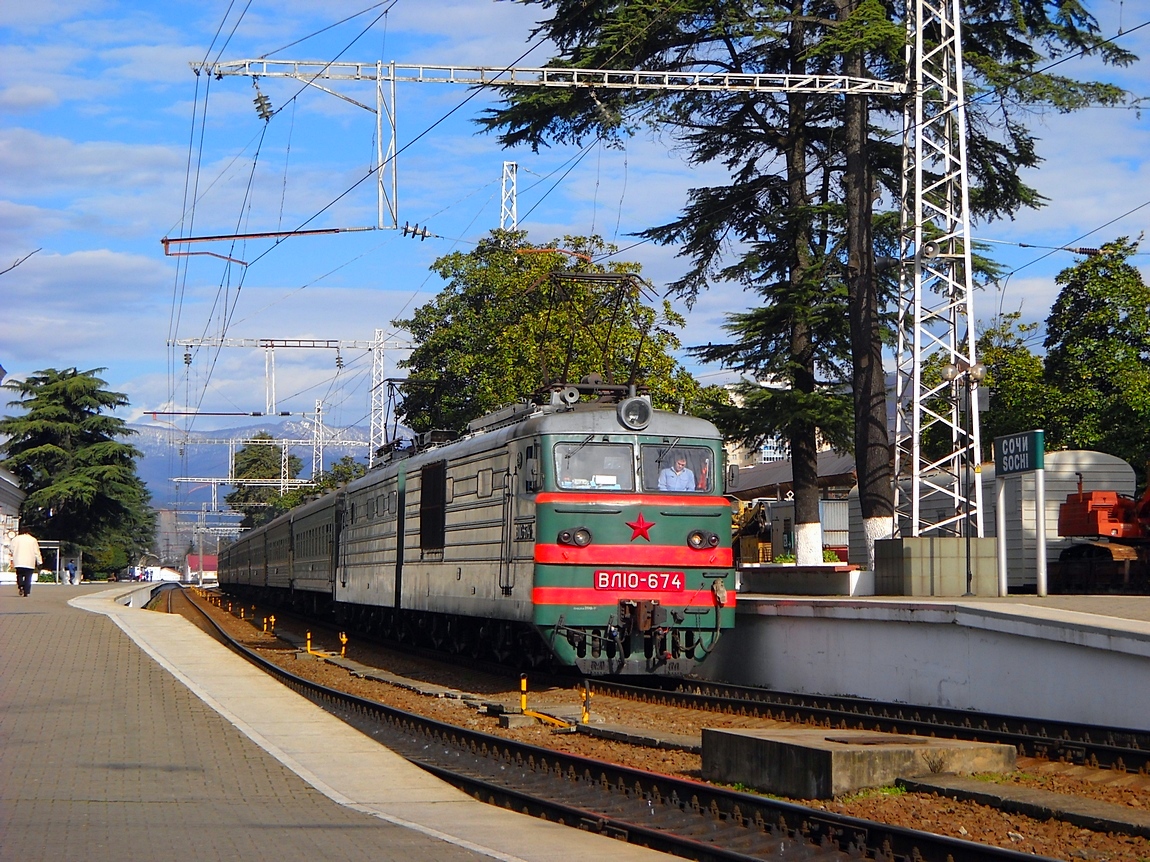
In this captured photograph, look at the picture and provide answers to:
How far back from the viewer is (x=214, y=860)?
734 cm

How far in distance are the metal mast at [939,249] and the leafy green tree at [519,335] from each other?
6199 millimetres

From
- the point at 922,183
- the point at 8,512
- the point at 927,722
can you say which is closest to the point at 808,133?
the point at 922,183

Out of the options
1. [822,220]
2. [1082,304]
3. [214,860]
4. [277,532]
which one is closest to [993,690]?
[214,860]

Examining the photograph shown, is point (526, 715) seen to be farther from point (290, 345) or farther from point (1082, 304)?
point (290, 345)

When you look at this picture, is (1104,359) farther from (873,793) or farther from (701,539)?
(873,793)

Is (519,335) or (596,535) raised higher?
(519,335)

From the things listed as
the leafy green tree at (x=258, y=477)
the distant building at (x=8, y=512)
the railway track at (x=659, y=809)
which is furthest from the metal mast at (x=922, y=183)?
the leafy green tree at (x=258, y=477)

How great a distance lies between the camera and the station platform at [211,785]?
25.7 feet

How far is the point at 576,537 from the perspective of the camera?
53.0ft

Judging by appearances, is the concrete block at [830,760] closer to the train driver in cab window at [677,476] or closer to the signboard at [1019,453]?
the train driver in cab window at [677,476]

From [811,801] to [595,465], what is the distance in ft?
25.1

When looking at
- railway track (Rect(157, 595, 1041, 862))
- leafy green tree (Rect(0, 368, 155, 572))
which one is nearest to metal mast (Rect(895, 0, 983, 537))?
railway track (Rect(157, 595, 1041, 862))

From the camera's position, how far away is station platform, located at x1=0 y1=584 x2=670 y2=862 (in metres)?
7.82

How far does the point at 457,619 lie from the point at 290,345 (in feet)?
149
